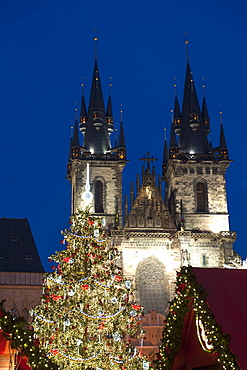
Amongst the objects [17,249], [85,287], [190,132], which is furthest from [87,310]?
[190,132]

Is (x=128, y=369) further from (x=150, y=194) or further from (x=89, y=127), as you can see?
(x=89, y=127)

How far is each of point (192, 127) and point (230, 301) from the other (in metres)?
37.0

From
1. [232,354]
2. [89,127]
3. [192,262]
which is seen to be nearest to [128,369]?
[232,354]

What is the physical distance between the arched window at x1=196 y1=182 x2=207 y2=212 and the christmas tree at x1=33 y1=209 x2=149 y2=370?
28180mm

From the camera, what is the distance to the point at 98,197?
1795 inches

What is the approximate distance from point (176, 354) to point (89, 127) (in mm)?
36041

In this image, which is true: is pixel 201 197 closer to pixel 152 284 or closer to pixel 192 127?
pixel 192 127

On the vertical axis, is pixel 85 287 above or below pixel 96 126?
below

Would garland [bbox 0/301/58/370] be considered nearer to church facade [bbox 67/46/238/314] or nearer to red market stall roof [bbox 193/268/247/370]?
red market stall roof [bbox 193/268/247/370]

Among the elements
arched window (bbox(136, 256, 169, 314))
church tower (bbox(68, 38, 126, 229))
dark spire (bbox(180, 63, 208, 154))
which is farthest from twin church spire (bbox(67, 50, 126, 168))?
arched window (bbox(136, 256, 169, 314))

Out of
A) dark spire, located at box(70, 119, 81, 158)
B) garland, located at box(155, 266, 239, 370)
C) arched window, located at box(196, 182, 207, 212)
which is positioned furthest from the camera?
dark spire, located at box(70, 119, 81, 158)

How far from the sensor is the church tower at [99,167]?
45062 millimetres

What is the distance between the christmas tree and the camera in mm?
16438

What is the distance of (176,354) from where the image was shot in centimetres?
1390
